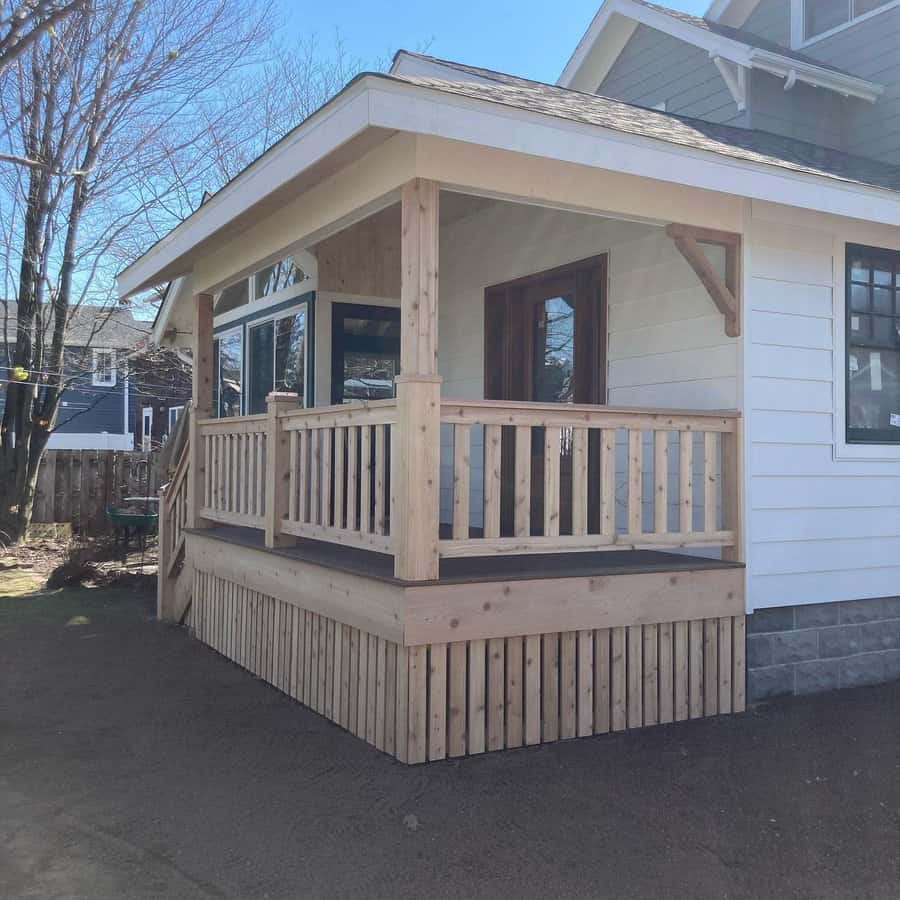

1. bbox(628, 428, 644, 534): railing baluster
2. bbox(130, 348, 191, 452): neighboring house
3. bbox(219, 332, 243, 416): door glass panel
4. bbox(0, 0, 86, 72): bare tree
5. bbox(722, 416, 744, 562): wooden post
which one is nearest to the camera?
bbox(628, 428, 644, 534): railing baluster

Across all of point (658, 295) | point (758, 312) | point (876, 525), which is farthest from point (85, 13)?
point (876, 525)

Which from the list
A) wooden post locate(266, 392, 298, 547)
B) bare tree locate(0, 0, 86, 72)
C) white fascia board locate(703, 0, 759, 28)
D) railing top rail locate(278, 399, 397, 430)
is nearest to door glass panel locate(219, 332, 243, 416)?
bare tree locate(0, 0, 86, 72)

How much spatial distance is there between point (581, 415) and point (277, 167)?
206cm

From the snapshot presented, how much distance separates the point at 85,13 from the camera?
1155 cm

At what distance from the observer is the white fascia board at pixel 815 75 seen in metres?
7.65

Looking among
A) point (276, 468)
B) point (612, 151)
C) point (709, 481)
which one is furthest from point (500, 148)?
point (276, 468)

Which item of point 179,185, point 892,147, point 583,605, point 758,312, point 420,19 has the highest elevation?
point 420,19

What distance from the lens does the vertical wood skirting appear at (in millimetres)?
4402

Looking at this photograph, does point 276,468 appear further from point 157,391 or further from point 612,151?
point 157,391

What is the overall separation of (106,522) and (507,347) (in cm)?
913

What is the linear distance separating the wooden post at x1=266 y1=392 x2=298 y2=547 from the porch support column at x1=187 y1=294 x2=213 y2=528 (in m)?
1.65

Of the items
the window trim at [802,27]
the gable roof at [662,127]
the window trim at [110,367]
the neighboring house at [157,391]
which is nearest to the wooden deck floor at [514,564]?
the gable roof at [662,127]

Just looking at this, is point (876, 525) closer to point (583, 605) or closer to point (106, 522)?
point (583, 605)

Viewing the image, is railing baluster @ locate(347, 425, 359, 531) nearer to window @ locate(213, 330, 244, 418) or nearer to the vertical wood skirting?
the vertical wood skirting
